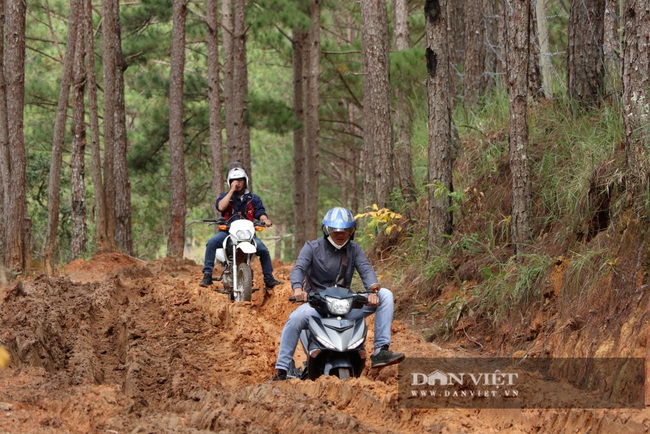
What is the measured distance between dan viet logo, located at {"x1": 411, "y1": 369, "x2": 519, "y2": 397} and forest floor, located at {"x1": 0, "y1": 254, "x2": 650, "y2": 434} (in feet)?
1.15

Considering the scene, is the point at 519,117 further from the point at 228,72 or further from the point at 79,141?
the point at 228,72

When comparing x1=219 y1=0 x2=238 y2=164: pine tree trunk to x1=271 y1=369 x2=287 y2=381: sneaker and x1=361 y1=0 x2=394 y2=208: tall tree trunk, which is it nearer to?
x1=361 y1=0 x2=394 y2=208: tall tree trunk

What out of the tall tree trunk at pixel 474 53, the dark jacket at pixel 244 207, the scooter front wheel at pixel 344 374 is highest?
the tall tree trunk at pixel 474 53

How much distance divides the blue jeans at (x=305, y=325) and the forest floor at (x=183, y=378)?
13.4 inches

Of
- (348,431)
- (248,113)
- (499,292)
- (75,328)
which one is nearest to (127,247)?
(248,113)

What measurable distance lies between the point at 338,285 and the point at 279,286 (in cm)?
557

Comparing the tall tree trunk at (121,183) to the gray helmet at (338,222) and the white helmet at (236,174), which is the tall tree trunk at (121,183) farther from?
the gray helmet at (338,222)

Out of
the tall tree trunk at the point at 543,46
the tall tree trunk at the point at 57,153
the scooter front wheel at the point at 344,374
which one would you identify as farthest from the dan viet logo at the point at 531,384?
the tall tree trunk at the point at 57,153

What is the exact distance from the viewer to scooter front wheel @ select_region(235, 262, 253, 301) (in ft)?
41.1

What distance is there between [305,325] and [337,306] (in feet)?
1.37

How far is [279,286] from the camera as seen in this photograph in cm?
1393

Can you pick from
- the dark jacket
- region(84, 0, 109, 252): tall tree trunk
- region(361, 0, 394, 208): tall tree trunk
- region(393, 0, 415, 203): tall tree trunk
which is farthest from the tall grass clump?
region(84, 0, 109, 252): tall tree trunk

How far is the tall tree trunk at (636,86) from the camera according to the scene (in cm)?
867

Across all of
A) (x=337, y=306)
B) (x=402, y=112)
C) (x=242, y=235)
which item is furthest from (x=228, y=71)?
(x=337, y=306)
